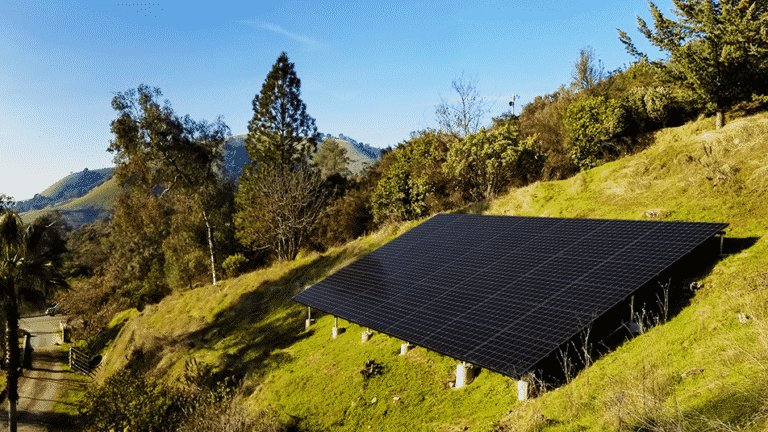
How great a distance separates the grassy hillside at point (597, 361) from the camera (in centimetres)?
888

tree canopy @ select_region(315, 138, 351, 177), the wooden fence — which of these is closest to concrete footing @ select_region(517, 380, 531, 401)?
the wooden fence

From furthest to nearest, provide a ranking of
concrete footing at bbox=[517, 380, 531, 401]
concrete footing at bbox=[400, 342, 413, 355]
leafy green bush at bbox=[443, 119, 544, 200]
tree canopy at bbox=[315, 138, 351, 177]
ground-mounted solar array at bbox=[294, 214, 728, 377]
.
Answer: tree canopy at bbox=[315, 138, 351, 177] < leafy green bush at bbox=[443, 119, 544, 200] < concrete footing at bbox=[400, 342, 413, 355] < ground-mounted solar array at bbox=[294, 214, 728, 377] < concrete footing at bbox=[517, 380, 531, 401]

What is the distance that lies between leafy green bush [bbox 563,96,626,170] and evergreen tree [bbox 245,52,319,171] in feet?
93.6

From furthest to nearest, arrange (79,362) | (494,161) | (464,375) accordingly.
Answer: (79,362)
(494,161)
(464,375)

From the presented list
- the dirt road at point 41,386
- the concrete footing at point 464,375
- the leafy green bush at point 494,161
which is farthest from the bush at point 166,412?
the leafy green bush at point 494,161

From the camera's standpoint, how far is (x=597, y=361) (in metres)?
11.9

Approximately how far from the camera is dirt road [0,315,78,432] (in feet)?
99.3

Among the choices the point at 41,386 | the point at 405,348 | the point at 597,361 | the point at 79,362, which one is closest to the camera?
the point at 597,361

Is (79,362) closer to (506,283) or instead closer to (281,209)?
(281,209)

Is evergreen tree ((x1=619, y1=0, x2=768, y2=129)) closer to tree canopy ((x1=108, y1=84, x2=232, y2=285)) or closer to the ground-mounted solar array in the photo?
the ground-mounted solar array

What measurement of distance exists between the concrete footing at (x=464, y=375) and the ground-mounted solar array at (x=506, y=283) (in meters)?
1.55

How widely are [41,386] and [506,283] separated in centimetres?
4153

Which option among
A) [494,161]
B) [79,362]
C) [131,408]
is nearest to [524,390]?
[131,408]

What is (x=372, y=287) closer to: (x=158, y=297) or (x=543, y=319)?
(x=543, y=319)
